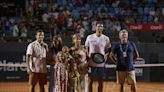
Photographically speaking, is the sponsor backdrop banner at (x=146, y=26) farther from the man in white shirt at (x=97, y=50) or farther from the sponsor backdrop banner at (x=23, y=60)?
the man in white shirt at (x=97, y=50)

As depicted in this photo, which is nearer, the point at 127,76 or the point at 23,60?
the point at 127,76

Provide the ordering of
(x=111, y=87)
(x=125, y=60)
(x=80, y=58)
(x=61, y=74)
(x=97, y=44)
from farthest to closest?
(x=111, y=87)
(x=125, y=60)
(x=97, y=44)
(x=80, y=58)
(x=61, y=74)

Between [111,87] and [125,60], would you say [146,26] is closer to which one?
[111,87]

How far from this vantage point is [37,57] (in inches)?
488

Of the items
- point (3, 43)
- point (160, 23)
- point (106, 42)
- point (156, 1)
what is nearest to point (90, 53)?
point (106, 42)

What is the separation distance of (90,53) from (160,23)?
13.3m

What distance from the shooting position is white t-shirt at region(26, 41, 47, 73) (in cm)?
1232

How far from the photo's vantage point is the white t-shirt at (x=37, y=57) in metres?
12.3

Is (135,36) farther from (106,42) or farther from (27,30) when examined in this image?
(106,42)

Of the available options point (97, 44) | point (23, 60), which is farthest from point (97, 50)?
point (23, 60)

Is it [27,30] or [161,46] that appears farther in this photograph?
[27,30]

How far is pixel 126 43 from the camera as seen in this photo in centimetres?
1279

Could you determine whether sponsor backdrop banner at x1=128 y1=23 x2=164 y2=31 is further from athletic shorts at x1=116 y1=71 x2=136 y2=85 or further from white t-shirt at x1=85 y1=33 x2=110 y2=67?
white t-shirt at x1=85 y1=33 x2=110 y2=67

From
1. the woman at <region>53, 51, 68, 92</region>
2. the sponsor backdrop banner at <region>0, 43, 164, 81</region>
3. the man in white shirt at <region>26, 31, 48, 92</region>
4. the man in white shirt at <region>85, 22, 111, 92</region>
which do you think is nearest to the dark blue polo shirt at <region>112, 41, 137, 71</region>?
the man in white shirt at <region>85, 22, 111, 92</region>
